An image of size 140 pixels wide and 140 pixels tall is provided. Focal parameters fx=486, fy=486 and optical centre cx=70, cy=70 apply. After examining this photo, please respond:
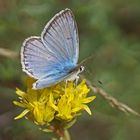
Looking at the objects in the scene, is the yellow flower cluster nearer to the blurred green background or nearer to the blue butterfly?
the blue butterfly

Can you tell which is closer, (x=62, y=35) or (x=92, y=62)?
(x=62, y=35)

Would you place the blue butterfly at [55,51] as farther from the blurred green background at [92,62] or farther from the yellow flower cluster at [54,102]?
the blurred green background at [92,62]

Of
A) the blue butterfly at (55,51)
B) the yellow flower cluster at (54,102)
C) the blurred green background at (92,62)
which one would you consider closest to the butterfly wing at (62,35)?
the blue butterfly at (55,51)

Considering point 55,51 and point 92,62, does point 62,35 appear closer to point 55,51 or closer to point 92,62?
point 55,51

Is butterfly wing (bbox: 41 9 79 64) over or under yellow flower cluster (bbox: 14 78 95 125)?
over

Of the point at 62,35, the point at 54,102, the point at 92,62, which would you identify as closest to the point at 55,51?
the point at 62,35

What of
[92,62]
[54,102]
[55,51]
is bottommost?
[92,62]

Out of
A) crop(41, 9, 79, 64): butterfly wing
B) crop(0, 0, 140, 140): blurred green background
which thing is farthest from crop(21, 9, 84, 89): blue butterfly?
crop(0, 0, 140, 140): blurred green background
